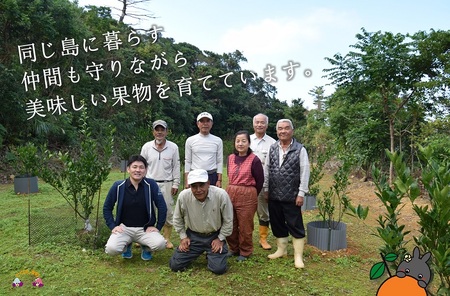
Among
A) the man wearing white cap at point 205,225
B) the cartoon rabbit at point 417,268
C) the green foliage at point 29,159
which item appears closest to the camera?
the cartoon rabbit at point 417,268

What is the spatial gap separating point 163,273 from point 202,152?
1.38m

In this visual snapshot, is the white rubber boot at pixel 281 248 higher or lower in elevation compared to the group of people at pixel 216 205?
lower

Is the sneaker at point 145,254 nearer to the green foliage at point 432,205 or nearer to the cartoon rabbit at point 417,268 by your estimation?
the green foliage at point 432,205

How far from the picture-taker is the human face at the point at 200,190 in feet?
10.6

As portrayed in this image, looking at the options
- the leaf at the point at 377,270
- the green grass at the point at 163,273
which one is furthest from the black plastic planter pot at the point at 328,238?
the leaf at the point at 377,270

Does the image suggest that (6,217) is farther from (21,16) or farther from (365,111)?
(365,111)

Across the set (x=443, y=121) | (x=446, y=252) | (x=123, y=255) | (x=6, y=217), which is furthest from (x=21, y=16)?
(x=446, y=252)

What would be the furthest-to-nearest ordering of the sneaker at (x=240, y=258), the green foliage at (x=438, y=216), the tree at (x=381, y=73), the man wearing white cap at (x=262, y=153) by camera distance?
the tree at (x=381, y=73), the man wearing white cap at (x=262, y=153), the sneaker at (x=240, y=258), the green foliage at (x=438, y=216)

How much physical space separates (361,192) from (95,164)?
751 cm

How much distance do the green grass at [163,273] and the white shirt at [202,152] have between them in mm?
1027

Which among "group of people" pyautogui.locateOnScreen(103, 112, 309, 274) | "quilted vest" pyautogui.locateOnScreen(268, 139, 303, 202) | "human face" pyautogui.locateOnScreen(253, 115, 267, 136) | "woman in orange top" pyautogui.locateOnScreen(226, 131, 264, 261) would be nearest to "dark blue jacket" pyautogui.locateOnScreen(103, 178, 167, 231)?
"group of people" pyautogui.locateOnScreen(103, 112, 309, 274)

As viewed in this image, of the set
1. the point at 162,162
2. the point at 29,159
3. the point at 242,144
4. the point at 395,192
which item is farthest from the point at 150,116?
the point at 395,192

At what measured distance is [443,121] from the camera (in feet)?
24.4

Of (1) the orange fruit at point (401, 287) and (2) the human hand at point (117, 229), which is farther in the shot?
(2) the human hand at point (117, 229)
